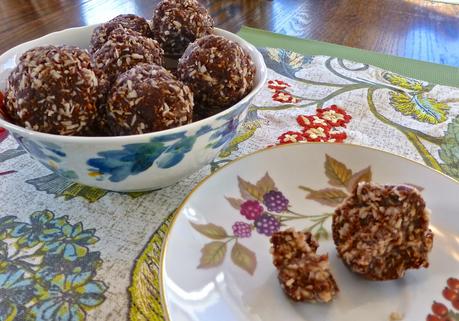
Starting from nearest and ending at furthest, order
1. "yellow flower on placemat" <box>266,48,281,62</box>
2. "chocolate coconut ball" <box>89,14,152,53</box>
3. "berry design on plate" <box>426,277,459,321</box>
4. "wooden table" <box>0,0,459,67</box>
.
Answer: "berry design on plate" <box>426,277,459,321</box> < "chocolate coconut ball" <box>89,14,152,53</box> < "yellow flower on placemat" <box>266,48,281,62</box> < "wooden table" <box>0,0,459,67</box>

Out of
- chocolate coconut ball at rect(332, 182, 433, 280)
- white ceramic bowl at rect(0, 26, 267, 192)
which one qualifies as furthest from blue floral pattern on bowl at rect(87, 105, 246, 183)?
chocolate coconut ball at rect(332, 182, 433, 280)

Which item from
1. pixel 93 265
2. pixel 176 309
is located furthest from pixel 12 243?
pixel 176 309

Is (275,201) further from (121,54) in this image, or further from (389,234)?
(121,54)

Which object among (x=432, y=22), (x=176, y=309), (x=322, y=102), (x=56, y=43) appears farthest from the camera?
(x=432, y=22)

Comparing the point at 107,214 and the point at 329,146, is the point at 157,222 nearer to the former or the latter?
the point at 107,214

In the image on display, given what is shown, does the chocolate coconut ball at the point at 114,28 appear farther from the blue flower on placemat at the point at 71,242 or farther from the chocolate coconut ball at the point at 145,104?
the blue flower on placemat at the point at 71,242

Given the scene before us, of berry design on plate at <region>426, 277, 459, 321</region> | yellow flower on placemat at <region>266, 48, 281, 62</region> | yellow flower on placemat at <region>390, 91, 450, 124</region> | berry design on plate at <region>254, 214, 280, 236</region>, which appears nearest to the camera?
berry design on plate at <region>426, 277, 459, 321</region>

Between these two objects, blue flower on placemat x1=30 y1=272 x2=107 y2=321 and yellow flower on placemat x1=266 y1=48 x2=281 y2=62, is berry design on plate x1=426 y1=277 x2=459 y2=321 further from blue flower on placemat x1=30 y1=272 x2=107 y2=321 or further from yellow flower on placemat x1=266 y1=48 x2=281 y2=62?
yellow flower on placemat x1=266 y1=48 x2=281 y2=62
